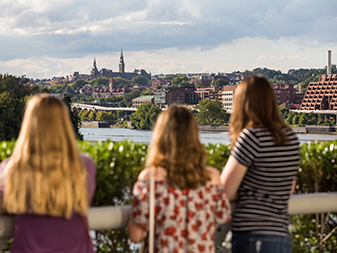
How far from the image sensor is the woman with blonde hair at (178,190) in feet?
4.63

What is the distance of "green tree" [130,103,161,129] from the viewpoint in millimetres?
72800

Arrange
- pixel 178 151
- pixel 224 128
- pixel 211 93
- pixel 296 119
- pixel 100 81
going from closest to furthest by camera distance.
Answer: pixel 178 151
pixel 296 119
pixel 224 128
pixel 211 93
pixel 100 81

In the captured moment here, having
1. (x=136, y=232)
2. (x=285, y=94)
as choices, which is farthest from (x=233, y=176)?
(x=285, y=94)

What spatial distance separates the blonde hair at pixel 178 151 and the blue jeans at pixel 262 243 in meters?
0.28

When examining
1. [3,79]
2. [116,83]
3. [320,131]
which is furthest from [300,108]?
[116,83]

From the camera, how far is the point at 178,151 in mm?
1402

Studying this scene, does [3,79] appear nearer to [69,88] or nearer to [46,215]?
[46,215]

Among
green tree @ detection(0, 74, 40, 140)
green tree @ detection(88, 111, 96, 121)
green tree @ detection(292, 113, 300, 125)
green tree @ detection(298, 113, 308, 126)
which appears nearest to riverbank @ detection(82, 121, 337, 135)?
green tree @ detection(298, 113, 308, 126)

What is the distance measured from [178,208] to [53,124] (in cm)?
49

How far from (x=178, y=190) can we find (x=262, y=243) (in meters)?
0.36

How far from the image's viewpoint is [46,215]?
1.32m

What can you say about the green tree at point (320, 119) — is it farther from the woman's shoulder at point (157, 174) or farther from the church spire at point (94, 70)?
the church spire at point (94, 70)

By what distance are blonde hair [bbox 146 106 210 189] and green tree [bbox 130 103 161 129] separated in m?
70.2

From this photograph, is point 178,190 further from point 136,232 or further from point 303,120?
point 303,120
